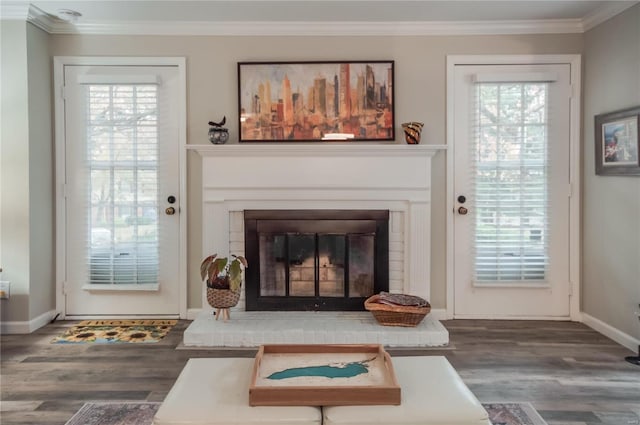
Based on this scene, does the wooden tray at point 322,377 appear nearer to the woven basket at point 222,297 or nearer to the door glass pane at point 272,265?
the woven basket at point 222,297

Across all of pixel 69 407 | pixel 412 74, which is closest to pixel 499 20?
pixel 412 74

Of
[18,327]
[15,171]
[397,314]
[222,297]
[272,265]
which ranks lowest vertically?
[18,327]

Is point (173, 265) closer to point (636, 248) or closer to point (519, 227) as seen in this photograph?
point (519, 227)

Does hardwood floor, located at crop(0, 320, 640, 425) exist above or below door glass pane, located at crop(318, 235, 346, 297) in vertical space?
below

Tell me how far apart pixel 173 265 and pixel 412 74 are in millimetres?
2489

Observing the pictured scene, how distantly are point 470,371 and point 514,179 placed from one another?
67.8 inches

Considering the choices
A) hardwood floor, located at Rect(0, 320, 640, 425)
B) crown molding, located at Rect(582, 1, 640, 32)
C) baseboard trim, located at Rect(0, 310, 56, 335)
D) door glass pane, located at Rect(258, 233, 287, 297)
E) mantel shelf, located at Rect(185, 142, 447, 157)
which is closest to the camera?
hardwood floor, located at Rect(0, 320, 640, 425)

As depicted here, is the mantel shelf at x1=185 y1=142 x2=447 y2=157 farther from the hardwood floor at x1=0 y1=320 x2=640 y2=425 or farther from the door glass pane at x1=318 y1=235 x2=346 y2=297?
the hardwood floor at x1=0 y1=320 x2=640 y2=425

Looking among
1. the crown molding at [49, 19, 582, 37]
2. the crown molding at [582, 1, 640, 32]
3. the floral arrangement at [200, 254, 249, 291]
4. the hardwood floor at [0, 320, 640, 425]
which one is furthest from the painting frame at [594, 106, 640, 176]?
the floral arrangement at [200, 254, 249, 291]

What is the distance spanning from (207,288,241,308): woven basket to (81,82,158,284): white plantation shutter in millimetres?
701

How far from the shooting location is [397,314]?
3.54 m

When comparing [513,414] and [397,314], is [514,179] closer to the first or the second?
[397,314]

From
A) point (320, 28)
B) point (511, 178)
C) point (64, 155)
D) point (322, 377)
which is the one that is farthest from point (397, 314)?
point (64, 155)

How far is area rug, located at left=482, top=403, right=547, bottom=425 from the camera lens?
235 cm
